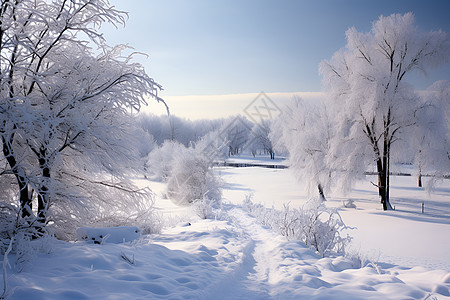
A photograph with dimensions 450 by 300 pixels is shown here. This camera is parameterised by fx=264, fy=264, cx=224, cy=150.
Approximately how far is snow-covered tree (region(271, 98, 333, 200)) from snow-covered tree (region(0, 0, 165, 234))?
15.8 metres

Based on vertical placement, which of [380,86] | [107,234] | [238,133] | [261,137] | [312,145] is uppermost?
[238,133]

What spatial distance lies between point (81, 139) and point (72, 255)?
2262mm

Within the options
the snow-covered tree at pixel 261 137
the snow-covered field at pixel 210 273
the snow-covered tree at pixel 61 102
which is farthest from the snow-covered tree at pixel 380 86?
the snow-covered tree at pixel 261 137

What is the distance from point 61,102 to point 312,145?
1923cm

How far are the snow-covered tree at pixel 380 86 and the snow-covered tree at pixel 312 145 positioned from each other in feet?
7.74

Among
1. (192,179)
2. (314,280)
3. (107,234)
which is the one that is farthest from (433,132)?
(107,234)

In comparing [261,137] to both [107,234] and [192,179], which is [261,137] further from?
[107,234]

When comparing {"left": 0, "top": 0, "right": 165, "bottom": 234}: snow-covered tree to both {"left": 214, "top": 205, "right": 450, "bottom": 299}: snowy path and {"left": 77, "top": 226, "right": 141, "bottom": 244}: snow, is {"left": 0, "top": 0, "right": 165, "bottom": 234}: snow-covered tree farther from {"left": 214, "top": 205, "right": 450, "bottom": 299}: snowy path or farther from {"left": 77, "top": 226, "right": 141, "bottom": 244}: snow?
{"left": 214, "top": 205, "right": 450, "bottom": 299}: snowy path

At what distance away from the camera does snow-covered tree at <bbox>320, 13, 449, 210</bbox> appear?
15.0 meters

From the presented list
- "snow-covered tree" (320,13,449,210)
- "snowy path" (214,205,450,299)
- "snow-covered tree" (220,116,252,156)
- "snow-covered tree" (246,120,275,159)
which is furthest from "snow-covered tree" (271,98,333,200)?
"snow-covered tree" (246,120,275,159)

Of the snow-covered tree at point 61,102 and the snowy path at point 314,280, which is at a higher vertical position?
the snow-covered tree at point 61,102

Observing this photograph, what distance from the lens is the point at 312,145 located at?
2134 centimetres

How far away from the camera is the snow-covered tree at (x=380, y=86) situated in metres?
15.0

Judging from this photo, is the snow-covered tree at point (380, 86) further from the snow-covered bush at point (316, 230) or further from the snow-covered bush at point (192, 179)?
the snow-covered bush at point (316, 230)
